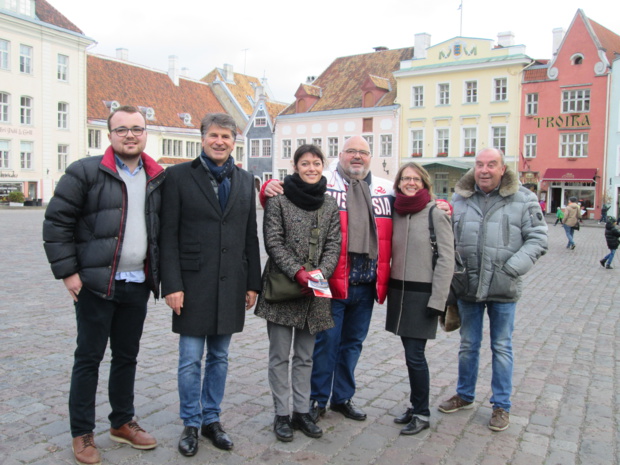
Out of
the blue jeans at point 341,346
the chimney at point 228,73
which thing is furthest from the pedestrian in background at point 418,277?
the chimney at point 228,73

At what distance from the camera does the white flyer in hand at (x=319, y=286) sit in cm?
→ 366

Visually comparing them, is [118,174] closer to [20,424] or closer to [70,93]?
[20,424]

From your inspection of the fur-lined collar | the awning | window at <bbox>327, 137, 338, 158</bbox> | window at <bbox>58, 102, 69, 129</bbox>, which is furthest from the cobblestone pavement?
window at <bbox>327, 137, 338, 158</bbox>

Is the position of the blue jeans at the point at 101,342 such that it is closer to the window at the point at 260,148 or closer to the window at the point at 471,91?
the window at the point at 471,91

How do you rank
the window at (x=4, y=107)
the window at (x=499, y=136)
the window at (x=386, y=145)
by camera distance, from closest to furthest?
1. the window at (x=4, y=107)
2. the window at (x=499, y=136)
3. the window at (x=386, y=145)

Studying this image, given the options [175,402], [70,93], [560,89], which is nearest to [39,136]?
[70,93]

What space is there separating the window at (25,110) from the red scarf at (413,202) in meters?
40.2

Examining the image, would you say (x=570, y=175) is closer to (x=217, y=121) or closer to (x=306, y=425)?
(x=306, y=425)

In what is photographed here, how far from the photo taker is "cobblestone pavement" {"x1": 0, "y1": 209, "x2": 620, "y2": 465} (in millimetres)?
3654

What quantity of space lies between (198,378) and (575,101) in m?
37.7

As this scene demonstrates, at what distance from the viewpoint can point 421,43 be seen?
43062 mm

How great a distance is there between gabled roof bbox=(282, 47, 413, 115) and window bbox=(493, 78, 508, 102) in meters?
7.21

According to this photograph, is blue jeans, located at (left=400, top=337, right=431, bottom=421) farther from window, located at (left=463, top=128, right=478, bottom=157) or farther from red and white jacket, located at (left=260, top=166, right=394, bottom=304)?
window, located at (left=463, top=128, right=478, bottom=157)

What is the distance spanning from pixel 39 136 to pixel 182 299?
1585 inches
